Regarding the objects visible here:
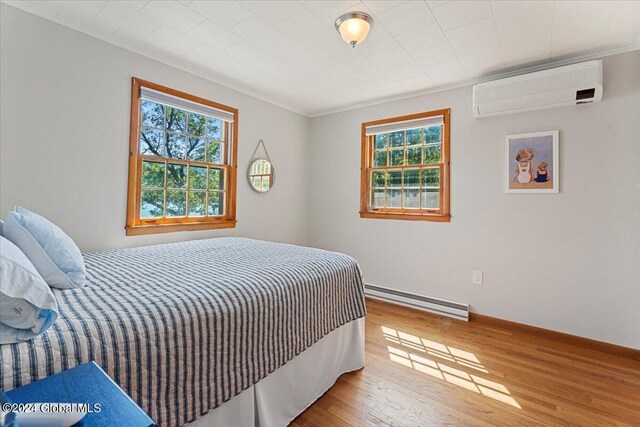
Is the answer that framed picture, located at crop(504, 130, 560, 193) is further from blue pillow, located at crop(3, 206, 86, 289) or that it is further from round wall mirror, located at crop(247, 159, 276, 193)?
blue pillow, located at crop(3, 206, 86, 289)

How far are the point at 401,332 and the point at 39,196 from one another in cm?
306

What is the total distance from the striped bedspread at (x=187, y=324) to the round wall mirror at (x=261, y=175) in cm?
164

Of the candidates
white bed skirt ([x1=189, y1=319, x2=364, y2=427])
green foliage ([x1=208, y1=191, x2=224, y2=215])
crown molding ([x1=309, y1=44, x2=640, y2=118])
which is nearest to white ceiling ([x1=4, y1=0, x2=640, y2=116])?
Result: crown molding ([x1=309, y1=44, x2=640, y2=118])

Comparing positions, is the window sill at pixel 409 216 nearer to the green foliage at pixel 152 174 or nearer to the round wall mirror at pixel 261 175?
the round wall mirror at pixel 261 175

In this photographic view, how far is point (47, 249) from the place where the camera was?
1.32m

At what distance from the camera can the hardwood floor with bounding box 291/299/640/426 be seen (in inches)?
67.0

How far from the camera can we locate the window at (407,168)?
3.35 metres

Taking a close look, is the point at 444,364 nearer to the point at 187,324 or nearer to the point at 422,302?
the point at 422,302

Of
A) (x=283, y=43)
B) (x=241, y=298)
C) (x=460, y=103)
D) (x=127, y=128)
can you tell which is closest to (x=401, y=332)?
(x=241, y=298)

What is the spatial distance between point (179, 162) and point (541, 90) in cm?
333

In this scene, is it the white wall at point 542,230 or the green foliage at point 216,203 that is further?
the green foliage at point 216,203

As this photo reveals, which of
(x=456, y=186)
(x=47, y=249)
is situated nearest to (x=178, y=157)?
(x=47, y=249)

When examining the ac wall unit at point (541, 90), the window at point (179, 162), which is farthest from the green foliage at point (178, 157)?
the ac wall unit at point (541, 90)

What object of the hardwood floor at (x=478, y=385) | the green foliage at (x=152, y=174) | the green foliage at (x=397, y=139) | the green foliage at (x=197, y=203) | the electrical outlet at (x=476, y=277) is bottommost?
the hardwood floor at (x=478, y=385)
